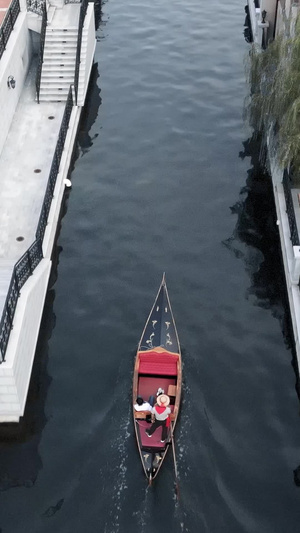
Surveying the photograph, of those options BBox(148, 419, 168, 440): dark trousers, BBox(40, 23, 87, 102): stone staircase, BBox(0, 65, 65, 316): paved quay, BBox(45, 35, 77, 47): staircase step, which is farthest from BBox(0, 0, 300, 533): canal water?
BBox(45, 35, 77, 47): staircase step

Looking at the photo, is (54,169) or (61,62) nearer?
(54,169)

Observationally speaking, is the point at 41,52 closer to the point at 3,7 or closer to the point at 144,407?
the point at 3,7

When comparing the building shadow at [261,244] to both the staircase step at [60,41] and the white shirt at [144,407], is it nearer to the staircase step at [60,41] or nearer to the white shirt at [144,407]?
the white shirt at [144,407]

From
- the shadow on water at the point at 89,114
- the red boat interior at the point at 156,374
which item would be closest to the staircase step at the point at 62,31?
the shadow on water at the point at 89,114

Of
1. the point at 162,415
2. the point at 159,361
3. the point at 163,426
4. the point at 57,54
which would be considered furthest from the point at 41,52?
the point at 163,426

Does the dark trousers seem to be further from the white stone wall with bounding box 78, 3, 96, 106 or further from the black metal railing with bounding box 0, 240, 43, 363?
the white stone wall with bounding box 78, 3, 96, 106

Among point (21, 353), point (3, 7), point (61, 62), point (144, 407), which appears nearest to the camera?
point (144, 407)
